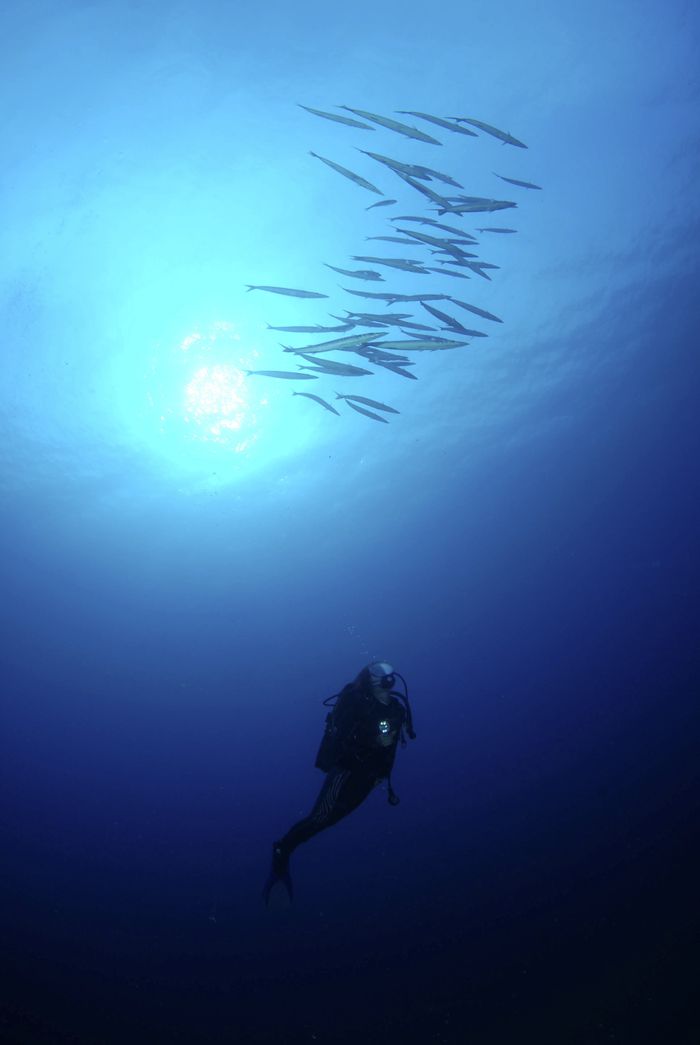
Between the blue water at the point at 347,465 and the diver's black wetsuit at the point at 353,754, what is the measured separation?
855cm

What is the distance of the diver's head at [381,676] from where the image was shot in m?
5.66

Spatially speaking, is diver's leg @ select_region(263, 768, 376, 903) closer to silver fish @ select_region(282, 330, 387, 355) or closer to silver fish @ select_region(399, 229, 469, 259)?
silver fish @ select_region(282, 330, 387, 355)

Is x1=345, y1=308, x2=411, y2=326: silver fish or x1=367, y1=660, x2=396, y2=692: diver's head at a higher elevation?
x1=345, y1=308, x2=411, y2=326: silver fish

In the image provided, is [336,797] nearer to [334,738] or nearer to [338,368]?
[334,738]

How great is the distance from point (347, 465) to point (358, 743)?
61.9 feet

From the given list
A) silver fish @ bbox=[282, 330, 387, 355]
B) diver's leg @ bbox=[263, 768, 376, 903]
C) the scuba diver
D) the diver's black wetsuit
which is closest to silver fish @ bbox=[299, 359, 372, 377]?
silver fish @ bbox=[282, 330, 387, 355]

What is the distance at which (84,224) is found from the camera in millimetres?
13258

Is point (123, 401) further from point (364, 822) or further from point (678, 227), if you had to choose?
point (364, 822)

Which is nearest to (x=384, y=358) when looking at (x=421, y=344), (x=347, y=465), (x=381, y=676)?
(x=421, y=344)

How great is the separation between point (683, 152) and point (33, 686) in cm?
4772

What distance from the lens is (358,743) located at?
5727mm

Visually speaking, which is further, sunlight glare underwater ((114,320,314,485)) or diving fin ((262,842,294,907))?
sunlight glare underwater ((114,320,314,485))

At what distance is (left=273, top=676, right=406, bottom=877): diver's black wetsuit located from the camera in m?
5.66

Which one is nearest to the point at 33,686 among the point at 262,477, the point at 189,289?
the point at 262,477
